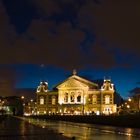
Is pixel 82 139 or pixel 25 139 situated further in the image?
pixel 82 139

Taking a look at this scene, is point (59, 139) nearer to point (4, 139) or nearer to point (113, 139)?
point (4, 139)

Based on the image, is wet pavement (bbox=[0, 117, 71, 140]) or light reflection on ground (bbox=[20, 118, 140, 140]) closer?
Result: wet pavement (bbox=[0, 117, 71, 140])

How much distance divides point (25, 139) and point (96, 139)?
8242 millimetres

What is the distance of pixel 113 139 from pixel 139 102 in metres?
168

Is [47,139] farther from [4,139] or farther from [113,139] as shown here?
[113,139]

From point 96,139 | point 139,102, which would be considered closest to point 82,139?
point 96,139

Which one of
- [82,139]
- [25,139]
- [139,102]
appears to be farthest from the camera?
[139,102]

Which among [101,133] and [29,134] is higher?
[101,133]

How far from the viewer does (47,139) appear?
26250mm

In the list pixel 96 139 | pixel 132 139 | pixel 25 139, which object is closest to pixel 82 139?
pixel 96 139

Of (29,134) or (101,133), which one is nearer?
(29,134)

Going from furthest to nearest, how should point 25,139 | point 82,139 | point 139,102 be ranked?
point 139,102
point 82,139
point 25,139

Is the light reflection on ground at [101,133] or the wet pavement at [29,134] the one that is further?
the light reflection on ground at [101,133]

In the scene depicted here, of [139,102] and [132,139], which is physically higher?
[139,102]
